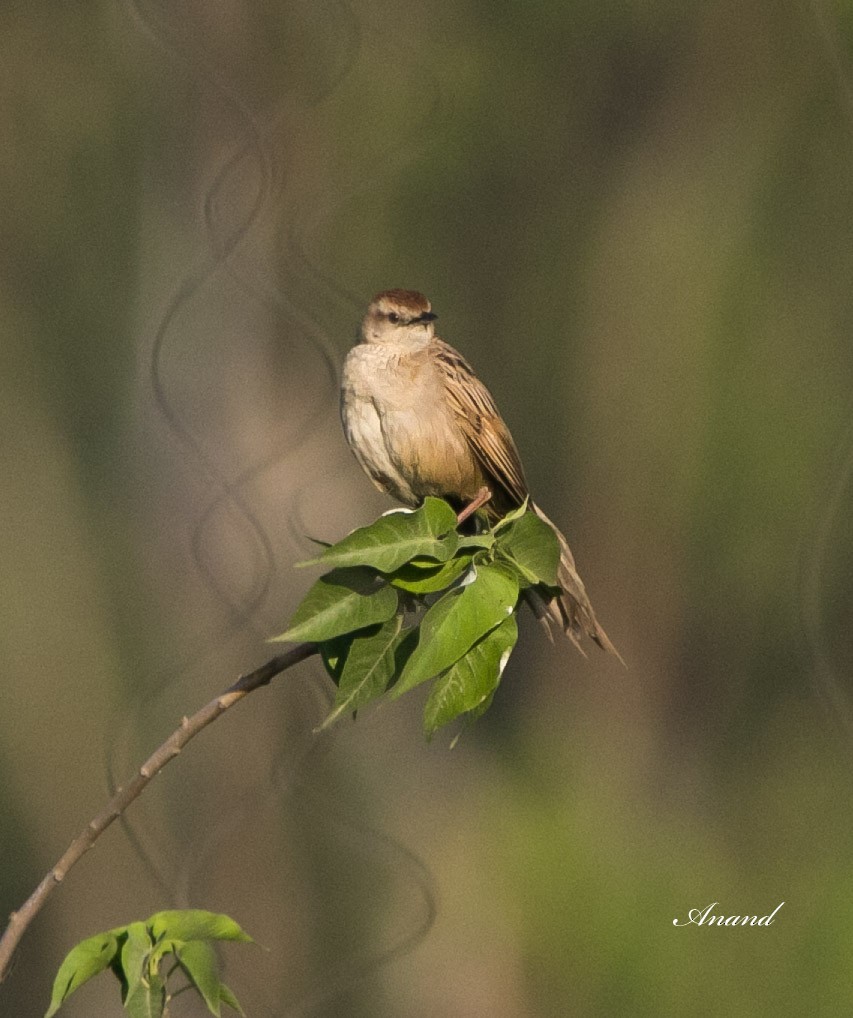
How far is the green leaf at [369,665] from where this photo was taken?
6.48 feet

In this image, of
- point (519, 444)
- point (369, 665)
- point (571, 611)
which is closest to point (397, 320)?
point (571, 611)

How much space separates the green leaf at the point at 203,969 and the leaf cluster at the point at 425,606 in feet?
1.05

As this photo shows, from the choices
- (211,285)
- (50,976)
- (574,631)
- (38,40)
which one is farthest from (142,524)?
(574,631)

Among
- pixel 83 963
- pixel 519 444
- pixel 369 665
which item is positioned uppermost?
pixel 369 665

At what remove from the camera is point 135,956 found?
1.69 metres

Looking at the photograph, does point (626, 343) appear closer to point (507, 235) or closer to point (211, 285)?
point (507, 235)

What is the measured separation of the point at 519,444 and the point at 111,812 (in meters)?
6.04

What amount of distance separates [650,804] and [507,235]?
126 inches

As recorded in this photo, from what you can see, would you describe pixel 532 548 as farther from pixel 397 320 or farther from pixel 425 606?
pixel 397 320

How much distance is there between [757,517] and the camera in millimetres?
7957

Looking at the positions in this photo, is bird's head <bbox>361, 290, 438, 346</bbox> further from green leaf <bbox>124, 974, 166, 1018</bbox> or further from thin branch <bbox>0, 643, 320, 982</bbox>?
green leaf <bbox>124, 974, 166, 1018</bbox>

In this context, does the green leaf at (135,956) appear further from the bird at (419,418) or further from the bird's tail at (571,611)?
the bird at (419,418)

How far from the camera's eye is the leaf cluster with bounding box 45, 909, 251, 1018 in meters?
1.65

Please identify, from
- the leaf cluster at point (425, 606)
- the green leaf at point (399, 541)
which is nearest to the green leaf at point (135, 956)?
the leaf cluster at point (425, 606)
